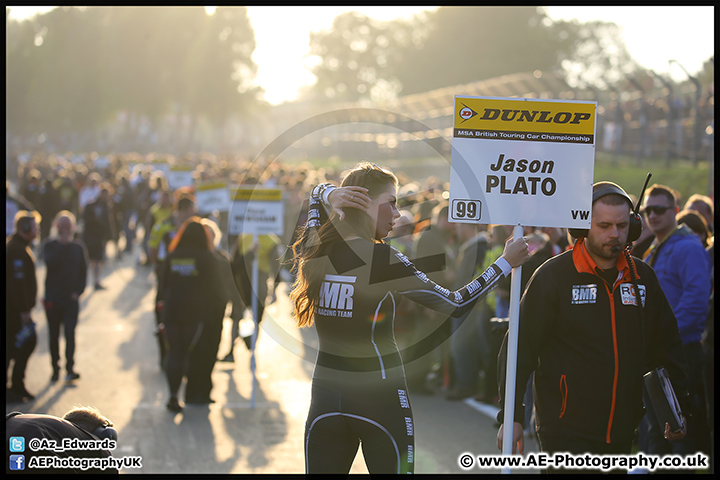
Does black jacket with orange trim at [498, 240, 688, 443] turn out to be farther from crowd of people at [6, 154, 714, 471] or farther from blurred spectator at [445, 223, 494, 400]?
blurred spectator at [445, 223, 494, 400]

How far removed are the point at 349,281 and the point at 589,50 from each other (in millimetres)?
82963

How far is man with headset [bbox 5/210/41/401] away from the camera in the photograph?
9148 millimetres

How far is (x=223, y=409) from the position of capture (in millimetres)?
9062

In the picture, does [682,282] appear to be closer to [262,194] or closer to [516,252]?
[516,252]

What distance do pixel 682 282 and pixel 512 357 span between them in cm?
302

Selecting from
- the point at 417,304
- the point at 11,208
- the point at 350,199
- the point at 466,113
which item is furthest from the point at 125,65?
the point at 350,199

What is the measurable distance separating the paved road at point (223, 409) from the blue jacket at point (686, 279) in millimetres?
2083

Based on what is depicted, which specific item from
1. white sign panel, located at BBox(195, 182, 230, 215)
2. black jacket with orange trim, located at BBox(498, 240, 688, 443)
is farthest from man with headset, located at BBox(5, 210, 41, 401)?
black jacket with orange trim, located at BBox(498, 240, 688, 443)

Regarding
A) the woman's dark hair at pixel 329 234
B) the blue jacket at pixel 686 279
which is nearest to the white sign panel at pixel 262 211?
the blue jacket at pixel 686 279

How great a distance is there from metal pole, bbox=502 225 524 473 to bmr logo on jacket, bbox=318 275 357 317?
2.83ft

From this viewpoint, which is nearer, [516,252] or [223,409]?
[516,252]

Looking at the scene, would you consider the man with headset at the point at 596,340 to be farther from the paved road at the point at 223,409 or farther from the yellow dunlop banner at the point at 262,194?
the yellow dunlop banner at the point at 262,194

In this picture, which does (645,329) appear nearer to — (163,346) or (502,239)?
(502,239)

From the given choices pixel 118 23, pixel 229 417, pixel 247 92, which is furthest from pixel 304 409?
pixel 247 92
